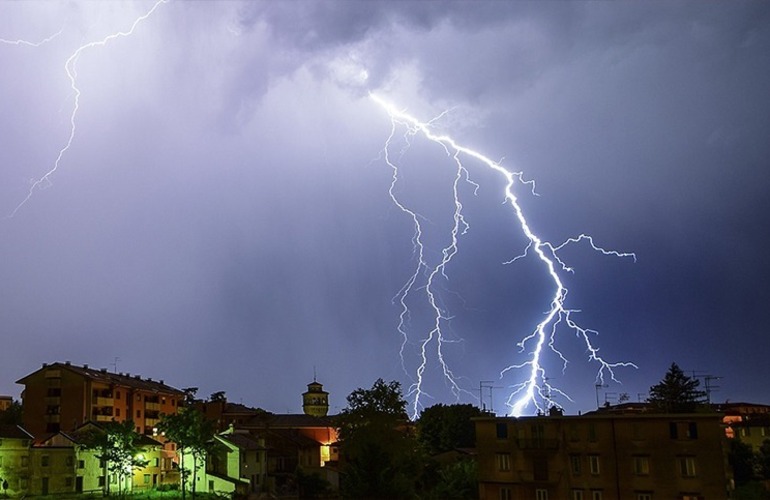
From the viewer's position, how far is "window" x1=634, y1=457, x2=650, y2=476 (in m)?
33.1

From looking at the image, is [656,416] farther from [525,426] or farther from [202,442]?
[202,442]

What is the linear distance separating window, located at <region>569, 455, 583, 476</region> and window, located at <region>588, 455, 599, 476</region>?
46cm

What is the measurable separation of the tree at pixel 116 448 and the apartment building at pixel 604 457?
19435mm

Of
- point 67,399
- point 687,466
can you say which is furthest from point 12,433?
point 687,466

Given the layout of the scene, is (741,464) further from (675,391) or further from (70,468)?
(70,468)

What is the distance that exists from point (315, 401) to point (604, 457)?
6144 cm

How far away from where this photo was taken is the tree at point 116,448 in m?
40.1

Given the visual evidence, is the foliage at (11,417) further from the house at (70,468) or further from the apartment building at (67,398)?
the house at (70,468)

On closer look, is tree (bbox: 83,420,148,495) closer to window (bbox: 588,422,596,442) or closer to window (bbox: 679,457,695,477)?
window (bbox: 588,422,596,442)

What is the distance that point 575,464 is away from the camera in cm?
3469

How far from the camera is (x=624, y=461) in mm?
33656

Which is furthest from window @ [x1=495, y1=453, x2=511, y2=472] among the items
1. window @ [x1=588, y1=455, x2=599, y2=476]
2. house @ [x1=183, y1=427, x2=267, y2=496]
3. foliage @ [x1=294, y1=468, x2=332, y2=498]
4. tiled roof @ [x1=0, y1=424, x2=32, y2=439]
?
tiled roof @ [x1=0, y1=424, x2=32, y2=439]

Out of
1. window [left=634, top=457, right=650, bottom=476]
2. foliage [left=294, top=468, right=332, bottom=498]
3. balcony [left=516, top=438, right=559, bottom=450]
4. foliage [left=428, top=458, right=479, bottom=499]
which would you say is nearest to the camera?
window [left=634, top=457, right=650, bottom=476]

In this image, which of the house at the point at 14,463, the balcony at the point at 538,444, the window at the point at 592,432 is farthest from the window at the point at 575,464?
the house at the point at 14,463
